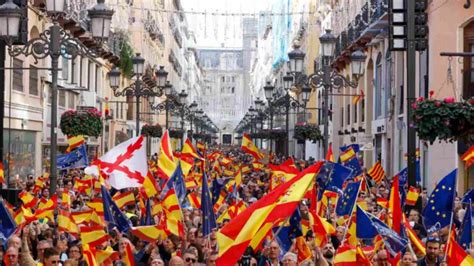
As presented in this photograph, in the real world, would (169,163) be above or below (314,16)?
below

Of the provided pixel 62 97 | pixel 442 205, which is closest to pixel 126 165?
pixel 442 205

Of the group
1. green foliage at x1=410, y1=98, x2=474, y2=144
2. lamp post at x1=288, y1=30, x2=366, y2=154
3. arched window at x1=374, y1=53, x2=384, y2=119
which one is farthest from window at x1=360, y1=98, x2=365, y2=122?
green foliage at x1=410, y1=98, x2=474, y2=144

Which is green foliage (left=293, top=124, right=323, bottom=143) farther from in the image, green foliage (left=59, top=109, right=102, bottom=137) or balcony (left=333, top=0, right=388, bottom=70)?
green foliage (left=59, top=109, right=102, bottom=137)

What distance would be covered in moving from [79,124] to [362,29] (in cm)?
1547

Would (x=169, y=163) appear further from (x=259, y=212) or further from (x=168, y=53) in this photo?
(x=168, y=53)

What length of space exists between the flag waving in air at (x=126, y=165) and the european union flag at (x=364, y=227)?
5288mm

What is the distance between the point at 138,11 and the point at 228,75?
13277 centimetres

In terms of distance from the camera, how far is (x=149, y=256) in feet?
38.7

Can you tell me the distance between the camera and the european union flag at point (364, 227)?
1121 centimetres

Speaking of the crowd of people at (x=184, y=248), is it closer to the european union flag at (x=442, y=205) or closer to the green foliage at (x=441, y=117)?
the european union flag at (x=442, y=205)

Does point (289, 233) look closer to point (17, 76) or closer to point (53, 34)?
point (53, 34)

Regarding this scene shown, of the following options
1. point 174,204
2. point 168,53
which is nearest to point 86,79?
point 174,204

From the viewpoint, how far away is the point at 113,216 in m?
13.4

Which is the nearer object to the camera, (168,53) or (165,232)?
(165,232)
